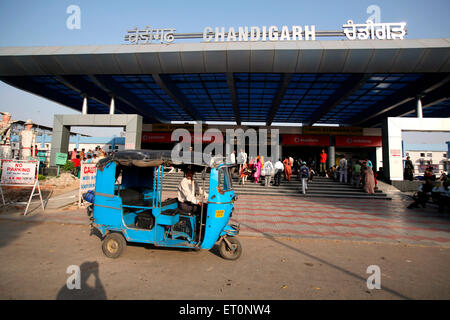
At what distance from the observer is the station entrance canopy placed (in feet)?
41.1

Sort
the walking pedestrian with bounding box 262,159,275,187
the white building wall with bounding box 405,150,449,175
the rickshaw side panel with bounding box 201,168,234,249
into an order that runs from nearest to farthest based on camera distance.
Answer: the rickshaw side panel with bounding box 201,168,234,249
the walking pedestrian with bounding box 262,159,275,187
the white building wall with bounding box 405,150,449,175

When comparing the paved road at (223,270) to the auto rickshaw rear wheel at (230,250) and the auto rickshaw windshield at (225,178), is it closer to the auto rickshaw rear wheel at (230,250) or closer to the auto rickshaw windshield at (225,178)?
the auto rickshaw rear wheel at (230,250)

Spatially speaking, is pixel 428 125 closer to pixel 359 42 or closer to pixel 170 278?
pixel 359 42

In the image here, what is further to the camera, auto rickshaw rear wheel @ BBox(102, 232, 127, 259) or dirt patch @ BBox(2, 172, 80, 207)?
dirt patch @ BBox(2, 172, 80, 207)

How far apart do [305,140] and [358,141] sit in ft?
16.9

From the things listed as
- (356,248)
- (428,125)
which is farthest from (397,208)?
(428,125)

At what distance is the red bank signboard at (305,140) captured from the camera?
21562 millimetres

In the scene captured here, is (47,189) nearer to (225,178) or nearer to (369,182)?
(225,178)

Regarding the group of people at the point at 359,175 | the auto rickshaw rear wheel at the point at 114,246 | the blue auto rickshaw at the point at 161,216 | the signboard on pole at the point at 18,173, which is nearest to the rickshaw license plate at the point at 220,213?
the blue auto rickshaw at the point at 161,216

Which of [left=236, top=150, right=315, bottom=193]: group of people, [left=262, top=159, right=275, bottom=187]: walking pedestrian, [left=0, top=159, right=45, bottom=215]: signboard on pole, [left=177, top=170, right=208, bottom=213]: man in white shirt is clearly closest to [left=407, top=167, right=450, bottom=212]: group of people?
[left=236, top=150, right=315, bottom=193]: group of people

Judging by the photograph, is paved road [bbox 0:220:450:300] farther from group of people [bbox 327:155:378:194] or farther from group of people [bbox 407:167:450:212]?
group of people [bbox 327:155:378:194]

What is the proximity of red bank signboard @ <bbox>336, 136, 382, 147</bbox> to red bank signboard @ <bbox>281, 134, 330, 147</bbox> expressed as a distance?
4.12ft

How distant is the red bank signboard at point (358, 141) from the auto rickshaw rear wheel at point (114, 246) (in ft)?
72.0

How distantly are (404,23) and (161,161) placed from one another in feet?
56.1
